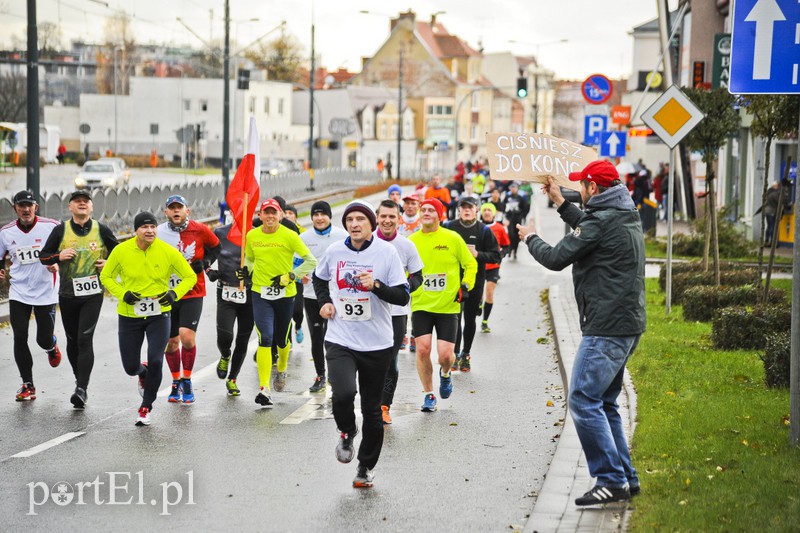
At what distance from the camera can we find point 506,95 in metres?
136

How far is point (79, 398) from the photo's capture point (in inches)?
406

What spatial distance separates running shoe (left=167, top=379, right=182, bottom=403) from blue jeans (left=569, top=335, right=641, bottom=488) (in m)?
4.88

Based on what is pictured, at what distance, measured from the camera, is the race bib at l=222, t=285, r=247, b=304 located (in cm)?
1135

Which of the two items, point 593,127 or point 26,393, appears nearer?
point 26,393

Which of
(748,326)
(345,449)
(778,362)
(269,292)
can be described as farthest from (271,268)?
(748,326)

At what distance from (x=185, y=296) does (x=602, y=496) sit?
5.25 metres

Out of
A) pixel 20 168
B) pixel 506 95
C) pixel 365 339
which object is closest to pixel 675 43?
pixel 20 168

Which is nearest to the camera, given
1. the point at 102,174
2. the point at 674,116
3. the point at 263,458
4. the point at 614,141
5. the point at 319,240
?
the point at 263,458

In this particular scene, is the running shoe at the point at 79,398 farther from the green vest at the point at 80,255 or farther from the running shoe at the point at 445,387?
the running shoe at the point at 445,387

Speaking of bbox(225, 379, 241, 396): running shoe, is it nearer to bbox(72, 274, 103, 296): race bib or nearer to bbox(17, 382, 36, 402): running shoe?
bbox(72, 274, 103, 296): race bib

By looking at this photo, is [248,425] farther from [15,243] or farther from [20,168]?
[20,168]

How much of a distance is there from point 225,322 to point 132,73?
111 meters
